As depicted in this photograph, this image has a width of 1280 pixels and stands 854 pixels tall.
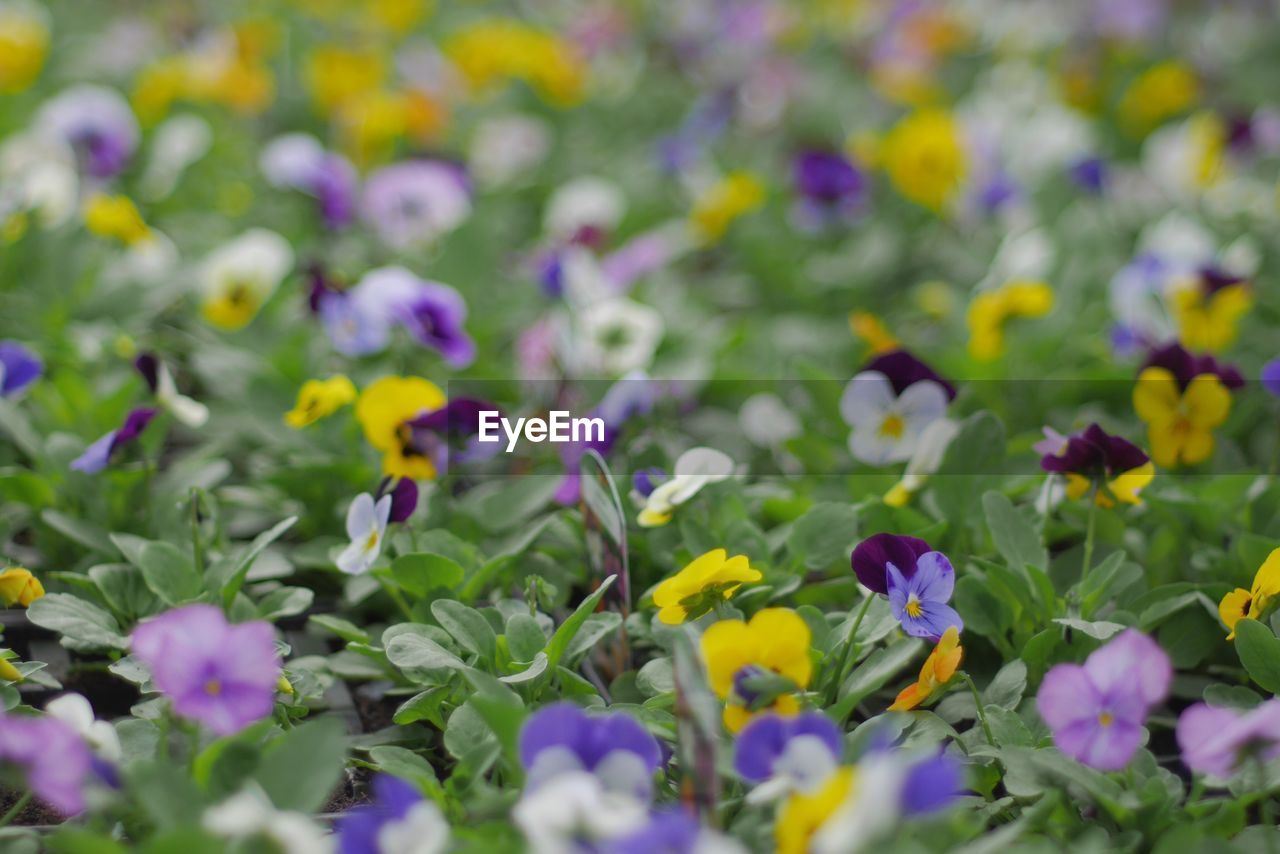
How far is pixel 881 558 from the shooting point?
101 centimetres

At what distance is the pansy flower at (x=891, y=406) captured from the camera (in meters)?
1.30

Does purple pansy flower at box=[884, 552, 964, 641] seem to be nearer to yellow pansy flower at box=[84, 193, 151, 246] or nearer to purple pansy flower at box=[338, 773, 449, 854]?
purple pansy flower at box=[338, 773, 449, 854]

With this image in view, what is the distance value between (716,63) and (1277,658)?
2781 millimetres

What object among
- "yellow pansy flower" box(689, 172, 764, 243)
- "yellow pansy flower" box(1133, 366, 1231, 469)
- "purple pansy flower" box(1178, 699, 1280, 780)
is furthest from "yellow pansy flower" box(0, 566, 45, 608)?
"yellow pansy flower" box(689, 172, 764, 243)

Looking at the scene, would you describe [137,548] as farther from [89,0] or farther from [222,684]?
[89,0]

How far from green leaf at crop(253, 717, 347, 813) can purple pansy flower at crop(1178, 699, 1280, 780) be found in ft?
1.78

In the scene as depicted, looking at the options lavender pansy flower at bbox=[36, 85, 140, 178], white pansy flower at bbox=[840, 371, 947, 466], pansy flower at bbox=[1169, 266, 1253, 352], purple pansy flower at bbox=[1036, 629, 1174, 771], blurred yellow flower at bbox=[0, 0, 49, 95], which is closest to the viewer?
purple pansy flower at bbox=[1036, 629, 1174, 771]

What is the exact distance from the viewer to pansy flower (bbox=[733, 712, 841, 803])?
31.3 inches

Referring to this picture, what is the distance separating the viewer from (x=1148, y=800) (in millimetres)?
899

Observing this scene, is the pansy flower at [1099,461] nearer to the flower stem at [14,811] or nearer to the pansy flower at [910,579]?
the pansy flower at [910,579]

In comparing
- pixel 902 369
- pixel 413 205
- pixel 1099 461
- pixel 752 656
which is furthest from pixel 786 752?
pixel 413 205

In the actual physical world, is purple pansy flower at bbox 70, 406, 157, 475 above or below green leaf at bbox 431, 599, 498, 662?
above

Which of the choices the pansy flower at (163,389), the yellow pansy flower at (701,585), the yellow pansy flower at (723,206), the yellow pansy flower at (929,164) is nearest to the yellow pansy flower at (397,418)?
the pansy flower at (163,389)

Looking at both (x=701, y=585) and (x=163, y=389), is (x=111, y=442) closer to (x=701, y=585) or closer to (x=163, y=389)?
(x=163, y=389)
